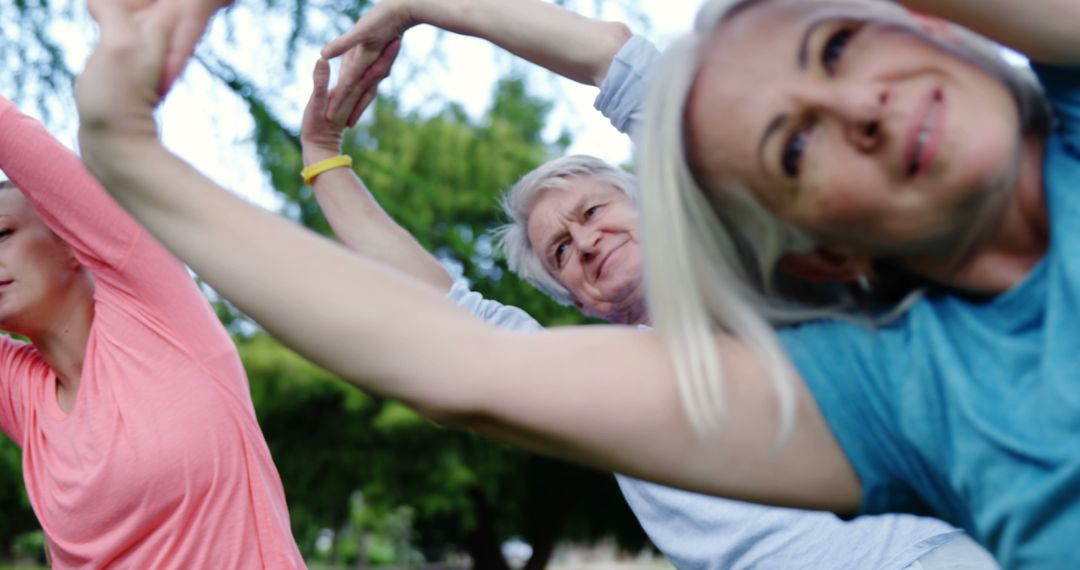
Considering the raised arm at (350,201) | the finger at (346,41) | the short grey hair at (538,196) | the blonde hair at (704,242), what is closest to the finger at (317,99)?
the raised arm at (350,201)

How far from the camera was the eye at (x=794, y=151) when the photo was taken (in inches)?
43.5

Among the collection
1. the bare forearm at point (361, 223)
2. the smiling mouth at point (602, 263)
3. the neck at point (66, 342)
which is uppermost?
the bare forearm at point (361, 223)

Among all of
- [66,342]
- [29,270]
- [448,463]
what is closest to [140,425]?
[66,342]

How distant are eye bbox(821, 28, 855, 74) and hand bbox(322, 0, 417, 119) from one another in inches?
38.4

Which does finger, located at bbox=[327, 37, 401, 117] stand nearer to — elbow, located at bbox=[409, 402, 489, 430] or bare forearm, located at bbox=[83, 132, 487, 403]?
bare forearm, located at bbox=[83, 132, 487, 403]

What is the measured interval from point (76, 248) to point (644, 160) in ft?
5.42

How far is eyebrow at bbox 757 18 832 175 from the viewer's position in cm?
111

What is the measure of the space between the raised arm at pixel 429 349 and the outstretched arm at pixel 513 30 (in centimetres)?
78

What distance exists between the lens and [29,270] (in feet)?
8.45

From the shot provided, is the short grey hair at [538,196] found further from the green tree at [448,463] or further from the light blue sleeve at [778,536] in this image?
the green tree at [448,463]

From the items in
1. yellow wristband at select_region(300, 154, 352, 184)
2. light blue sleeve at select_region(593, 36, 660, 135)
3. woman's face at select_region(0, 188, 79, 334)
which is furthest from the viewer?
woman's face at select_region(0, 188, 79, 334)

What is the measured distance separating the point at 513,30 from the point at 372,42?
0.78 feet

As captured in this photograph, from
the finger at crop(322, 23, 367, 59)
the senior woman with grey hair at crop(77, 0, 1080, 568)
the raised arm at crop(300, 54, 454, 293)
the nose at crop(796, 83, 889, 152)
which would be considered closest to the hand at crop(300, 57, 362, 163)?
the raised arm at crop(300, 54, 454, 293)

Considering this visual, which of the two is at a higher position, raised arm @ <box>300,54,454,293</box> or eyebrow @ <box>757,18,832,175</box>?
eyebrow @ <box>757,18,832,175</box>
